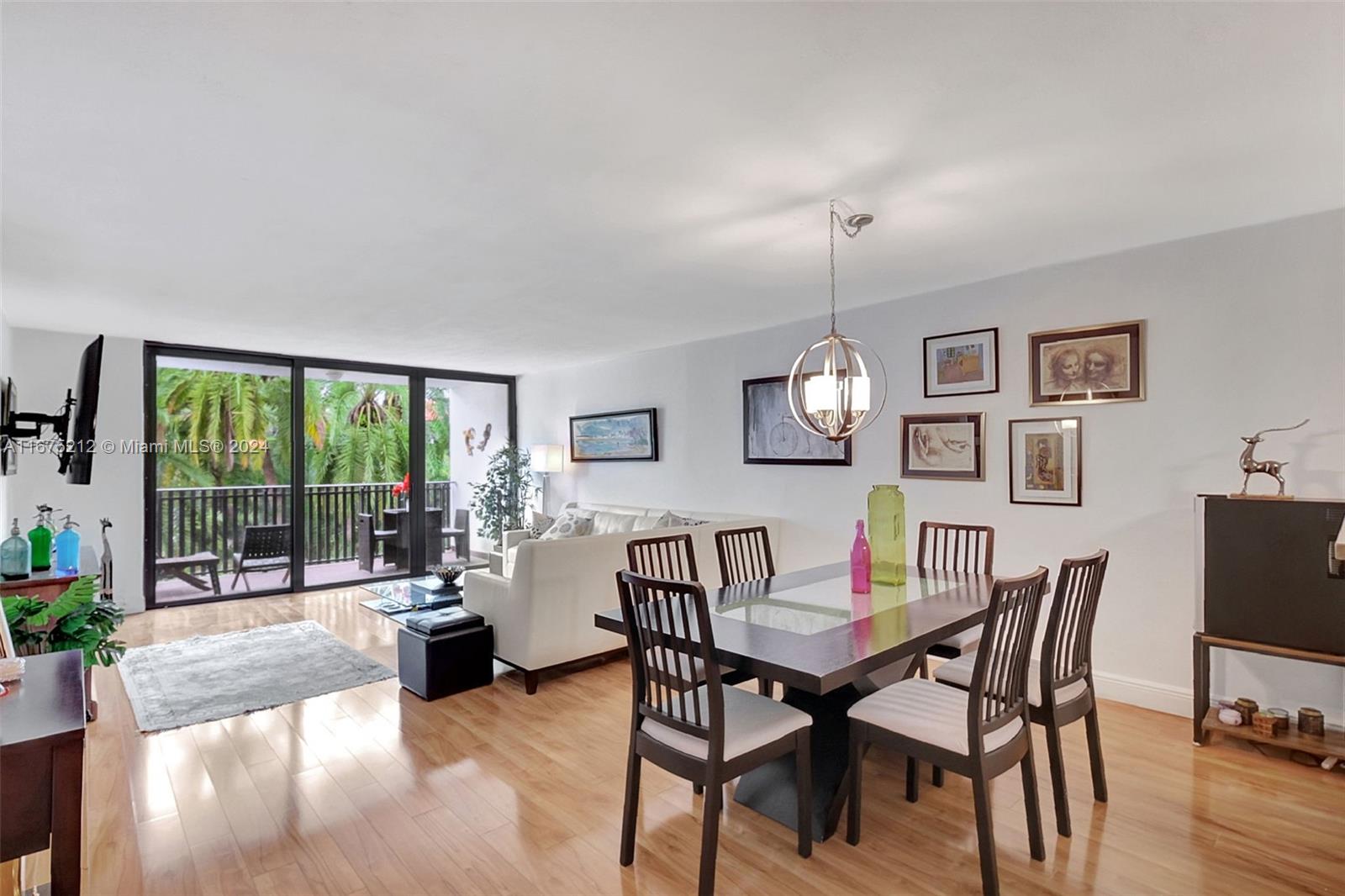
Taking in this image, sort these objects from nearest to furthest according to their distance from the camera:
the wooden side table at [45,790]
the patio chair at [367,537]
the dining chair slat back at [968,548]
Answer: the wooden side table at [45,790]
the dining chair slat back at [968,548]
the patio chair at [367,537]

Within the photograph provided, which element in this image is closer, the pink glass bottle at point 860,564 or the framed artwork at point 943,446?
the pink glass bottle at point 860,564

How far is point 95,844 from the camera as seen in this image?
2.29m

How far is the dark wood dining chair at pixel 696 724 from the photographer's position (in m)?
1.94

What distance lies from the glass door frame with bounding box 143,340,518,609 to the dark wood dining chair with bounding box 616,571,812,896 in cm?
547

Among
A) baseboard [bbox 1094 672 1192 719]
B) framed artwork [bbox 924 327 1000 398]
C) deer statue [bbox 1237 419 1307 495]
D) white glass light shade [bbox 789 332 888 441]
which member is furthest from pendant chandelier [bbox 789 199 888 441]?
baseboard [bbox 1094 672 1192 719]

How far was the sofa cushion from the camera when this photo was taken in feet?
19.5

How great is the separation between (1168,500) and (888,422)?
5.33 feet

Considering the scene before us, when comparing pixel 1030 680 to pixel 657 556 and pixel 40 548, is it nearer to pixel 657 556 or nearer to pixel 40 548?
pixel 657 556

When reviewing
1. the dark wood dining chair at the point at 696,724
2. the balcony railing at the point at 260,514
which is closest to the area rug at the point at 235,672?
the balcony railing at the point at 260,514

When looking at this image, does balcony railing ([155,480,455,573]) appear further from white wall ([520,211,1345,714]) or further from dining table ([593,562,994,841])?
dining table ([593,562,994,841])

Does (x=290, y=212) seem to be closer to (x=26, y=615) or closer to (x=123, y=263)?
(x=123, y=263)

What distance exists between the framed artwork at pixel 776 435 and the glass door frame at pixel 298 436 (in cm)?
375

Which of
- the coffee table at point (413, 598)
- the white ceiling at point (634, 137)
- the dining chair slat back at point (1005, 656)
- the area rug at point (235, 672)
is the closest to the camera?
the white ceiling at point (634, 137)

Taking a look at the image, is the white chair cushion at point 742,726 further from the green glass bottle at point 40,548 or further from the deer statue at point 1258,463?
the green glass bottle at point 40,548
